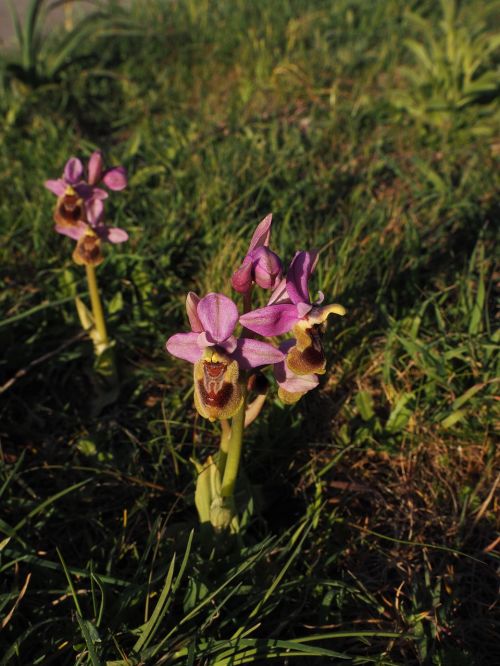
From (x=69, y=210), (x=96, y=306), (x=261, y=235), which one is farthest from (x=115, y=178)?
(x=261, y=235)

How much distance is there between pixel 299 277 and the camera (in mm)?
1463

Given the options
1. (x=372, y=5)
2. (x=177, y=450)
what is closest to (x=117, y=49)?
(x=372, y=5)

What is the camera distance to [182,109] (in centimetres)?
439

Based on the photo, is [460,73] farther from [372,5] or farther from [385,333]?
[385,333]

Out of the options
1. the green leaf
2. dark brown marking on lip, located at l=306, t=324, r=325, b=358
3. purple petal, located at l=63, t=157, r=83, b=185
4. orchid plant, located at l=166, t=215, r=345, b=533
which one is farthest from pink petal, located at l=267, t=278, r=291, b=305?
purple petal, located at l=63, t=157, r=83, b=185

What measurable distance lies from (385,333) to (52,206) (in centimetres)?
187

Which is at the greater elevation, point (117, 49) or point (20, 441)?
point (117, 49)

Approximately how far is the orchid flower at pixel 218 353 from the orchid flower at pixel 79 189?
1025mm

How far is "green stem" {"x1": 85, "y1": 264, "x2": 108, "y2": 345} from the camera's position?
236 centimetres

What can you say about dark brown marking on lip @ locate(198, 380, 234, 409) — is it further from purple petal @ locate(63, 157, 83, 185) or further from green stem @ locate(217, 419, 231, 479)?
purple petal @ locate(63, 157, 83, 185)

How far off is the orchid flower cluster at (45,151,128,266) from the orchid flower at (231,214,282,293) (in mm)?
1018

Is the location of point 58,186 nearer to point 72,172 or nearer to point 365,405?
point 72,172

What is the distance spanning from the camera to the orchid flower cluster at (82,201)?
228 centimetres

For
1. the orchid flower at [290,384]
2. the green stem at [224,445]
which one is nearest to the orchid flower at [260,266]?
the orchid flower at [290,384]
